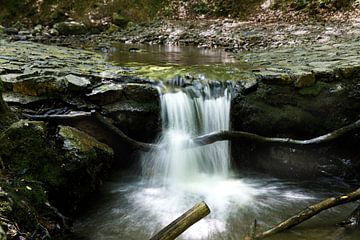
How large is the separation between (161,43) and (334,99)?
8.42 m

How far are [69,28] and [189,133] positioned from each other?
1150 cm

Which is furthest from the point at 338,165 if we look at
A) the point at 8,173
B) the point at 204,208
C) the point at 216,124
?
the point at 8,173

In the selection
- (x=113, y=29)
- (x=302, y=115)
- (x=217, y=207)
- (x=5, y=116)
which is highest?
(x=113, y=29)

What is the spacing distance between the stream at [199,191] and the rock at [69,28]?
1019cm

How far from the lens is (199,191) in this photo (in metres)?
5.16

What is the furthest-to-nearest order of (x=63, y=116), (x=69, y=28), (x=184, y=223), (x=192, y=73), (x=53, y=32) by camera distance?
(x=69, y=28) → (x=53, y=32) → (x=192, y=73) → (x=63, y=116) → (x=184, y=223)

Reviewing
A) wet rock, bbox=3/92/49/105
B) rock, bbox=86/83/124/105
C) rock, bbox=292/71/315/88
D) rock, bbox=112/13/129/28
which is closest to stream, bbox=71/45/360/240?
rock, bbox=86/83/124/105

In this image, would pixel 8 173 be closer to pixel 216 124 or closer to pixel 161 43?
pixel 216 124

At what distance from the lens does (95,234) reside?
407 centimetres

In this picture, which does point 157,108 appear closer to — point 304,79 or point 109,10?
point 304,79

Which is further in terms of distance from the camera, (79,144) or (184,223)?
(79,144)

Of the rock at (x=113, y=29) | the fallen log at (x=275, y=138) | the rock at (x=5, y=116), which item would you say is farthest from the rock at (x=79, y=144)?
the rock at (x=113, y=29)

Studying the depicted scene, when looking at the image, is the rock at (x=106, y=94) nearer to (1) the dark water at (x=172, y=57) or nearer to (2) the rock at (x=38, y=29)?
(1) the dark water at (x=172, y=57)

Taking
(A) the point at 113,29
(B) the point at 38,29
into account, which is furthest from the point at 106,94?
(B) the point at 38,29
